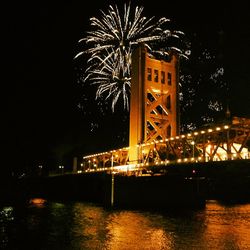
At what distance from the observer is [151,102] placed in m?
53.8

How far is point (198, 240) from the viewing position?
72.4 feet

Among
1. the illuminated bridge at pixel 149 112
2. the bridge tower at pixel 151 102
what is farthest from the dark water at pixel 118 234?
the bridge tower at pixel 151 102

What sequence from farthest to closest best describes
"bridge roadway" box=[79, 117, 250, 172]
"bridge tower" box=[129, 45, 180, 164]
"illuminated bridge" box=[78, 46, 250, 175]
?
1. "bridge tower" box=[129, 45, 180, 164]
2. "illuminated bridge" box=[78, 46, 250, 175]
3. "bridge roadway" box=[79, 117, 250, 172]

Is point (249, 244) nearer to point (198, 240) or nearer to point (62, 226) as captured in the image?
point (198, 240)

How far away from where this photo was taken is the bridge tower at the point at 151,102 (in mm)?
51125

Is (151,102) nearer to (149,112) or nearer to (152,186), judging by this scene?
(149,112)

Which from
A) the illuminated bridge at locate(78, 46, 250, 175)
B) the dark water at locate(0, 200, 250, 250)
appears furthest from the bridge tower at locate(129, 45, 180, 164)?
the dark water at locate(0, 200, 250, 250)

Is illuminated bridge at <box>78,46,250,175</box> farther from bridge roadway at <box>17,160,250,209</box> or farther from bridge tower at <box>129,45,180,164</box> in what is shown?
bridge roadway at <box>17,160,250,209</box>

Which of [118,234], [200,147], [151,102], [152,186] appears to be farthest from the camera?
[151,102]

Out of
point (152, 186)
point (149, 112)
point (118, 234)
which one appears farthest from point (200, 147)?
point (118, 234)

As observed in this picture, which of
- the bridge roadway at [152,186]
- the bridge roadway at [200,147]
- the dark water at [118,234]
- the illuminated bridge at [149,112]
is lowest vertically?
the dark water at [118,234]

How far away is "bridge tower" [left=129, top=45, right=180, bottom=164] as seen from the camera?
5112cm

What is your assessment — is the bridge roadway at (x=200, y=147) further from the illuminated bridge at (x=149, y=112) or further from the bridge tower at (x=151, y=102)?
the bridge tower at (x=151, y=102)

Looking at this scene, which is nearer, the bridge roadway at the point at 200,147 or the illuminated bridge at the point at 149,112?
the bridge roadway at the point at 200,147
